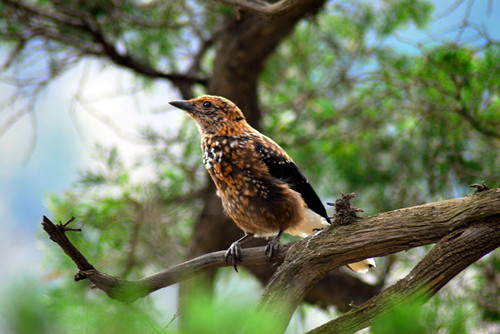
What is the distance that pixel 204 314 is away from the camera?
0.83 m

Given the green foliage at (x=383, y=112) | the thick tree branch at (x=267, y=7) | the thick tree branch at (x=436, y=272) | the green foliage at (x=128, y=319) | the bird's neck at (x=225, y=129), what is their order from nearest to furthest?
the green foliage at (x=128, y=319)
the thick tree branch at (x=436, y=272)
the thick tree branch at (x=267, y=7)
the bird's neck at (x=225, y=129)
the green foliage at (x=383, y=112)

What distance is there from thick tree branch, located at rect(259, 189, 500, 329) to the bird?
1.92 feet

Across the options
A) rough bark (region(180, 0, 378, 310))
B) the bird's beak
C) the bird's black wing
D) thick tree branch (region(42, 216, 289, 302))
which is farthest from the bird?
rough bark (region(180, 0, 378, 310))

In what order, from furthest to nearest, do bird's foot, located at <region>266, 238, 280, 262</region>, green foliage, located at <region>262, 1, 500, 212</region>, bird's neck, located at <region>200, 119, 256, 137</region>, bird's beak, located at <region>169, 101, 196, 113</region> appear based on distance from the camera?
green foliage, located at <region>262, 1, 500, 212</region>
bird's beak, located at <region>169, 101, 196, 113</region>
bird's neck, located at <region>200, 119, 256, 137</region>
bird's foot, located at <region>266, 238, 280, 262</region>

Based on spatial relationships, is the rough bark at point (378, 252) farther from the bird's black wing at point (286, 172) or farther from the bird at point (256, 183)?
the bird's black wing at point (286, 172)

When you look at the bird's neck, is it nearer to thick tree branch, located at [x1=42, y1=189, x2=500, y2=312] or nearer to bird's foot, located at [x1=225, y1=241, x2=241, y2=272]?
bird's foot, located at [x1=225, y1=241, x2=241, y2=272]

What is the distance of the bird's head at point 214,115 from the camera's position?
3.13 meters

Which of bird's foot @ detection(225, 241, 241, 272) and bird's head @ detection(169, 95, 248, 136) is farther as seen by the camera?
bird's head @ detection(169, 95, 248, 136)

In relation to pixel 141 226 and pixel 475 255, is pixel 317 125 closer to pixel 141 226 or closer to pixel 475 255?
pixel 141 226

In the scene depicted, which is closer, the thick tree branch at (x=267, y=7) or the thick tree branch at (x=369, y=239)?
the thick tree branch at (x=369, y=239)

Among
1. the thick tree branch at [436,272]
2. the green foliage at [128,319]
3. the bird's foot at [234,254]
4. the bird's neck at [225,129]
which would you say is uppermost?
the bird's neck at [225,129]

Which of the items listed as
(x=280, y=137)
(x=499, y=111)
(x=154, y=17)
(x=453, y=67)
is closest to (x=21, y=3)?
(x=154, y=17)

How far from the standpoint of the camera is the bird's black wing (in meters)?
2.95

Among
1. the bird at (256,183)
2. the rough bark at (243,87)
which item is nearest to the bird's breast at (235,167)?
the bird at (256,183)
